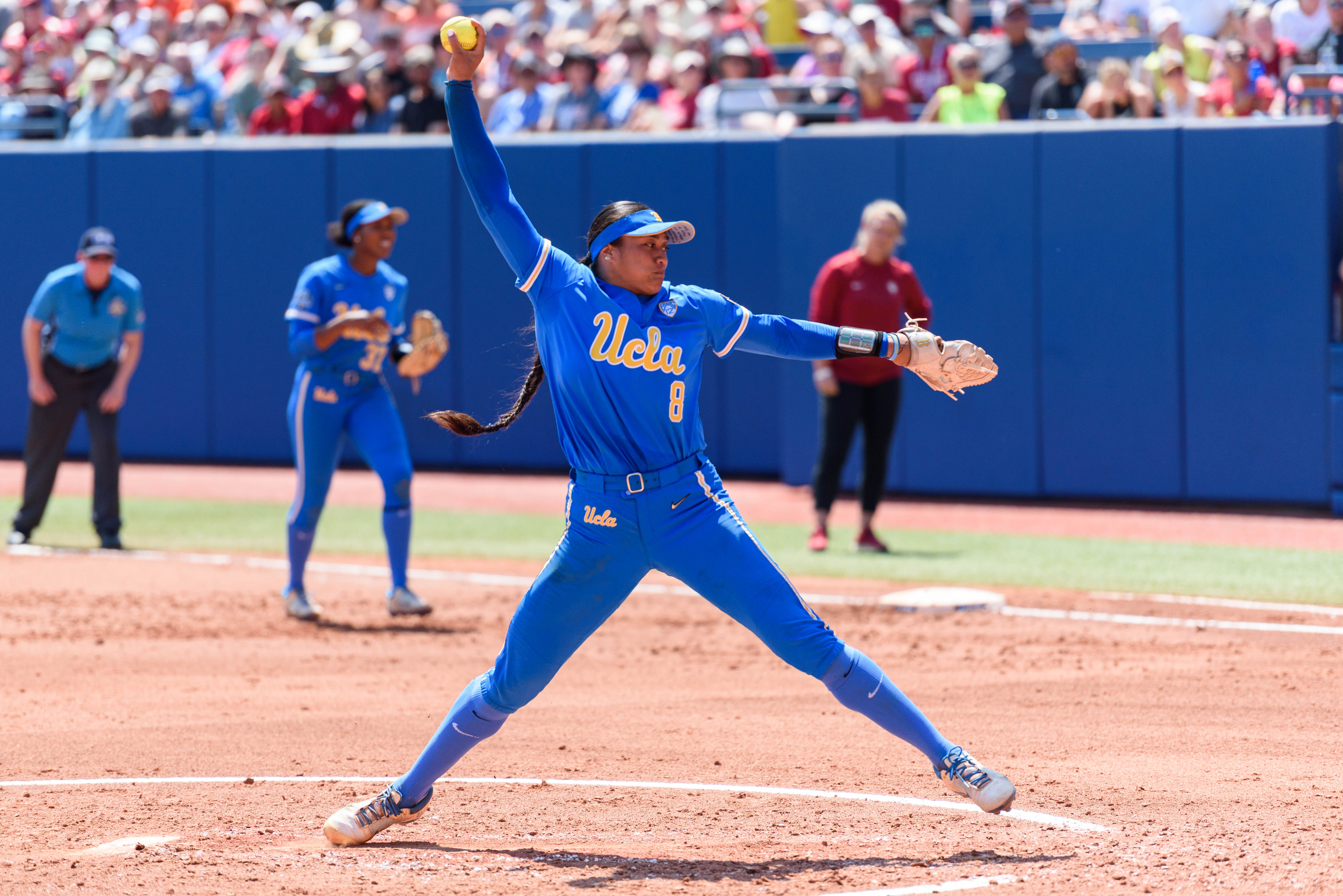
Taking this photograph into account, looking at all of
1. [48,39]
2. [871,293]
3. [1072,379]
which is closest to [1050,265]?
[1072,379]

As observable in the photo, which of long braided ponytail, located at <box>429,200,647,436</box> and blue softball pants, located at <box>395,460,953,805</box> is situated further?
long braided ponytail, located at <box>429,200,647,436</box>

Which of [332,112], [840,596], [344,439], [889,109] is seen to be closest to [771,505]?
[889,109]

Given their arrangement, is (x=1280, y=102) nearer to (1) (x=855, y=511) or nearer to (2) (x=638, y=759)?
(1) (x=855, y=511)

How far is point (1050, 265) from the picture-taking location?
13.9 m

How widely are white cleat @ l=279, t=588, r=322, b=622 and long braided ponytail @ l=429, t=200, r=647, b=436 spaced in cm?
453

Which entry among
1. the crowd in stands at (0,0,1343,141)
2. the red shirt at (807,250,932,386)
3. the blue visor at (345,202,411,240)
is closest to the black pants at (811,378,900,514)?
the red shirt at (807,250,932,386)

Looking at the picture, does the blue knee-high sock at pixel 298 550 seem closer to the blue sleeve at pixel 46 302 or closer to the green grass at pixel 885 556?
the green grass at pixel 885 556

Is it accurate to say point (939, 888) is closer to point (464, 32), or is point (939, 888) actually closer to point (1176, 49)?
point (464, 32)

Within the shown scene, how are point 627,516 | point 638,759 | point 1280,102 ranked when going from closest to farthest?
point 627,516 < point 638,759 < point 1280,102

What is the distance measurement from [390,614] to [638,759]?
354cm

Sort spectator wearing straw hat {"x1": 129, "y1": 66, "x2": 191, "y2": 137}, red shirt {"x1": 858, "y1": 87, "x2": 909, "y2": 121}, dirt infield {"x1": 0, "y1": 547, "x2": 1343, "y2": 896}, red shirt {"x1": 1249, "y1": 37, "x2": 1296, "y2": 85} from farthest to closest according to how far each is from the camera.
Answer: spectator wearing straw hat {"x1": 129, "y1": 66, "x2": 191, "y2": 137} → red shirt {"x1": 858, "y1": 87, "x2": 909, "y2": 121} → red shirt {"x1": 1249, "y1": 37, "x2": 1296, "y2": 85} → dirt infield {"x1": 0, "y1": 547, "x2": 1343, "y2": 896}

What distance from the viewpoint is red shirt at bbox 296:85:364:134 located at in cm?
1716

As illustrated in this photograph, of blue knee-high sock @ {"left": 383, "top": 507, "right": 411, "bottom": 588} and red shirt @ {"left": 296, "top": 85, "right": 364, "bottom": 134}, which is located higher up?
red shirt @ {"left": 296, "top": 85, "right": 364, "bottom": 134}

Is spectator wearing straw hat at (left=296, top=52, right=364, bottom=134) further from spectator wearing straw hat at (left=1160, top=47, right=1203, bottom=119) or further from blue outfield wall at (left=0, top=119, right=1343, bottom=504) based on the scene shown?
spectator wearing straw hat at (left=1160, top=47, right=1203, bottom=119)
